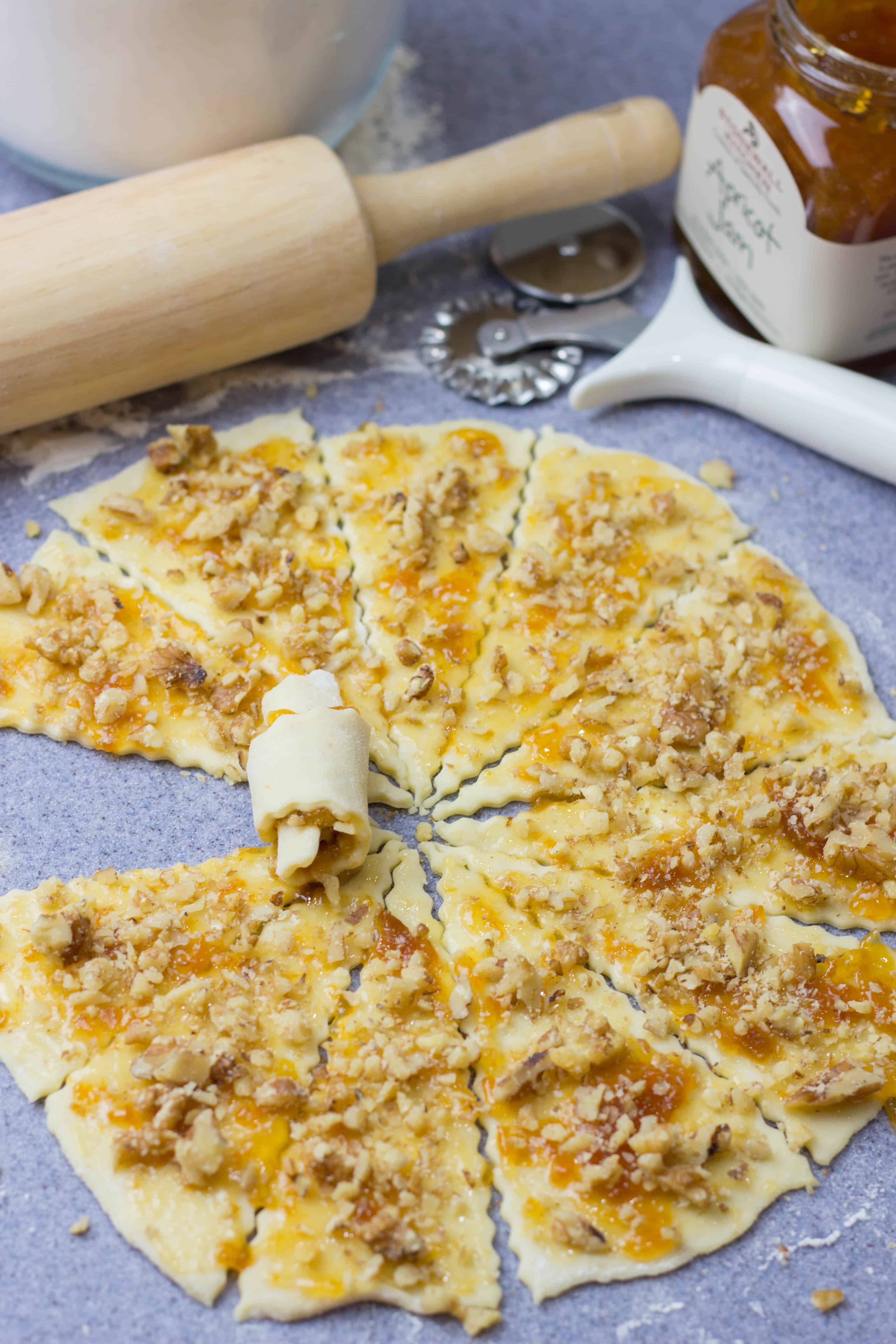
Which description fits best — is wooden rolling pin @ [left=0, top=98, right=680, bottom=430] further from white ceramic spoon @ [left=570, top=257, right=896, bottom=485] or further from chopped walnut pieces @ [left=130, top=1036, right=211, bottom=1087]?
chopped walnut pieces @ [left=130, top=1036, right=211, bottom=1087]

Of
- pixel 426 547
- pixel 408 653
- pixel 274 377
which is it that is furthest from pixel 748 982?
pixel 274 377

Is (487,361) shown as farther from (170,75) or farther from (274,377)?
(170,75)

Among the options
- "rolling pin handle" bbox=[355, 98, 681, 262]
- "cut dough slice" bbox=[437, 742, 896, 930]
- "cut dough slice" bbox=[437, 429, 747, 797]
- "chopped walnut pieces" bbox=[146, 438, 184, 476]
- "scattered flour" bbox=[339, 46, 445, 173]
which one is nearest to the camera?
"cut dough slice" bbox=[437, 742, 896, 930]

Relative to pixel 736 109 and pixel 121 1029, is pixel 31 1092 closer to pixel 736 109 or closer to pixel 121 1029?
pixel 121 1029

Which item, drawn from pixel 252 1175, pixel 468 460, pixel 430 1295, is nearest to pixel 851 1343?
pixel 430 1295

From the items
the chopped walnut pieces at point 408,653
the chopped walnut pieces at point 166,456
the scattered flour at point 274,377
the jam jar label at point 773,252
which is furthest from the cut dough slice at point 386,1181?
the jam jar label at point 773,252

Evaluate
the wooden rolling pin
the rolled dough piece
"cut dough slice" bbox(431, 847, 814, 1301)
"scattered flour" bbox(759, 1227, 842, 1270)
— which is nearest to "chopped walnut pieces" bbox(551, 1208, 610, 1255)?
"cut dough slice" bbox(431, 847, 814, 1301)

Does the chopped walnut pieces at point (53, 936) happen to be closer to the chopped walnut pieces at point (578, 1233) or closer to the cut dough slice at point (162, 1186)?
the cut dough slice at point (162, 1186)
